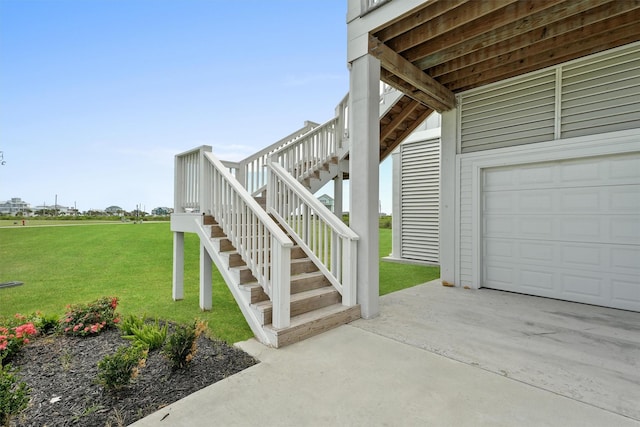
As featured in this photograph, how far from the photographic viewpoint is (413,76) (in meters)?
4.11

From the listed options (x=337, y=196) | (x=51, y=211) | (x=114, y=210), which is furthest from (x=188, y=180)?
(x=114, y=210)

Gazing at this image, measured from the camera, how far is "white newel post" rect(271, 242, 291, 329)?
255 centimetres

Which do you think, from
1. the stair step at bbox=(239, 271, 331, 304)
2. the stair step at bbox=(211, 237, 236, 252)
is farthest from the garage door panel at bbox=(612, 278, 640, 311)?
the stair step at bbox=(211, 237, 236, 252)

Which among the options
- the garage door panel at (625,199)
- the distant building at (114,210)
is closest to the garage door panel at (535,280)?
the garage door panel at (625,199)

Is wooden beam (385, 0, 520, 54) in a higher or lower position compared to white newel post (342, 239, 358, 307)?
higher

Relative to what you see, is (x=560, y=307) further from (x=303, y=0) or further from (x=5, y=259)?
(x=5, y=259)

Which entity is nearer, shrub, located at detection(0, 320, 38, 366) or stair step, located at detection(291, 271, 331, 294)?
shrub, located at detection(0, 320, 38, 366)

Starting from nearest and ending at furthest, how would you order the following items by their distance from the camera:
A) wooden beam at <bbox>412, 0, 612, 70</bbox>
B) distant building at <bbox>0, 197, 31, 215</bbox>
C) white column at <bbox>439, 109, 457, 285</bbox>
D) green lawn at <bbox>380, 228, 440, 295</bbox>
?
wooden beam at <bbox>412, 0, 612, 70</bbox>, white column at <bbox>439, 109, 457, 285</bbox>, green lawn at <bbox>380, 228, 440, 295</bbox>, distant building at <bbox>0, 197, 31, 215</bbox>

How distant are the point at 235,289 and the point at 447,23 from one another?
375 cm

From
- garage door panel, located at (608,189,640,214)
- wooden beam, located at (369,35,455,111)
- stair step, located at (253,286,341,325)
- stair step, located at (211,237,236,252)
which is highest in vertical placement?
wooden beam, located at (369,35,455,111)

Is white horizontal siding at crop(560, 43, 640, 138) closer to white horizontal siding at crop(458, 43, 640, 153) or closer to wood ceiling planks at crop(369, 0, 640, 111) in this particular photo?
white horizontal siding at crop(458, 43, 640, 153)

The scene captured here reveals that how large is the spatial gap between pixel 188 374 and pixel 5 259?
7944 mm

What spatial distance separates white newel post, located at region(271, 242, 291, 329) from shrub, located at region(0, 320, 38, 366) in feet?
6.80

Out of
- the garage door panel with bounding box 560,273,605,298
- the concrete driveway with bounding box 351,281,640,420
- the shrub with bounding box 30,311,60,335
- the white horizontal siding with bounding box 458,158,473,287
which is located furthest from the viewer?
the white horizontal siding with bounding box 458,158,473,287
